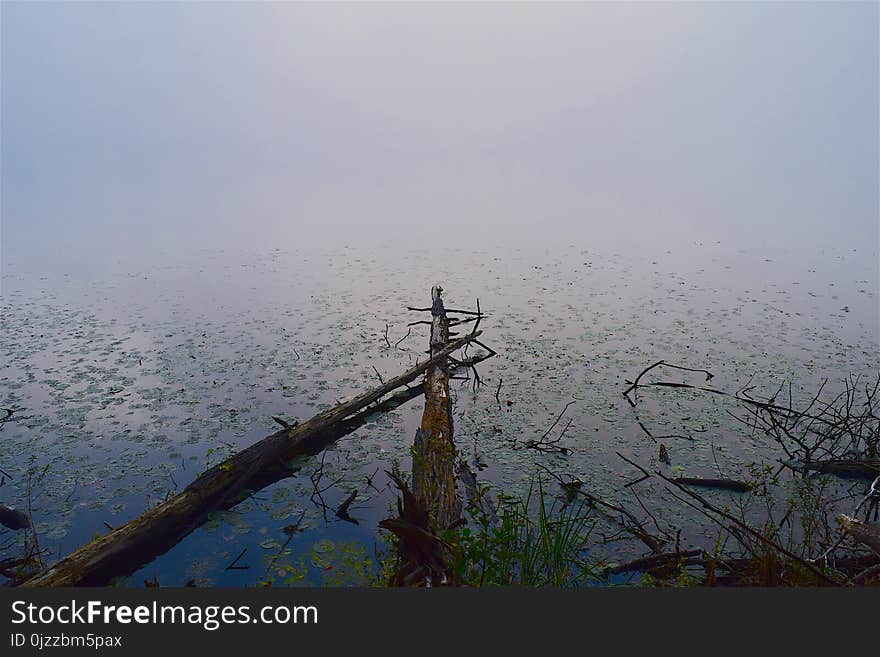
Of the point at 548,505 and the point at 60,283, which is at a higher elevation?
the point at 60,283

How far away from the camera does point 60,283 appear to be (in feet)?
40.4

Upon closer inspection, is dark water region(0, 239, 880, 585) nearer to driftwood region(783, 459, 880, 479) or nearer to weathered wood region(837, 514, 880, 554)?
driftwood region(783, 459, 880, 479)

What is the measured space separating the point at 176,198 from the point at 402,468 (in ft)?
112

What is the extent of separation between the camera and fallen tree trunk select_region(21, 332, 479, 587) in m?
3.48

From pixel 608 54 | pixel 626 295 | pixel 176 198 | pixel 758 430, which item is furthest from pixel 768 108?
pixel 758 430

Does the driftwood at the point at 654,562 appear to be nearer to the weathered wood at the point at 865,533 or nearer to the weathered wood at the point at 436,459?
the weathered wood at the point at 865,533

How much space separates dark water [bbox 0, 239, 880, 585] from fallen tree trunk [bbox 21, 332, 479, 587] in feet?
0.45

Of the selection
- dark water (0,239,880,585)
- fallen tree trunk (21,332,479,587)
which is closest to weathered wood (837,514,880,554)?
dark water (0,239,880,585)

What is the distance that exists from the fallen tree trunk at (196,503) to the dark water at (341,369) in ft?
0.45

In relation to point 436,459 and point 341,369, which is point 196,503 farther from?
point 341,369

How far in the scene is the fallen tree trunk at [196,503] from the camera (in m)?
→ 3.48

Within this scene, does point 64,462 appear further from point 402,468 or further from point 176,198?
point 176,198

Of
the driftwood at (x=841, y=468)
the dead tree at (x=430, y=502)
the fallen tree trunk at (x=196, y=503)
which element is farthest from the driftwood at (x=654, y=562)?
the fallen tree trunk at (x=196, y=503)

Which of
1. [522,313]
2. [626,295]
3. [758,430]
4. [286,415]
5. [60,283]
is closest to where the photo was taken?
[758,430]
